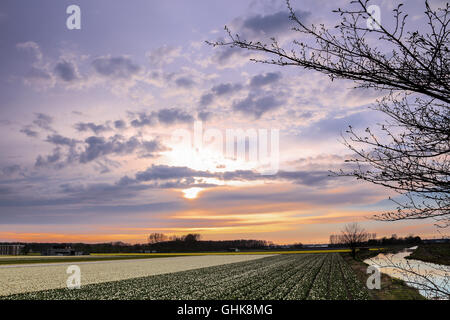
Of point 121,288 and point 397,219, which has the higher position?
point 397,219

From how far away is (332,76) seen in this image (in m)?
5.09

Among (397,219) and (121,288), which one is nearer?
(397,219)

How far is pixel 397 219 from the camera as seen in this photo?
555 cm
